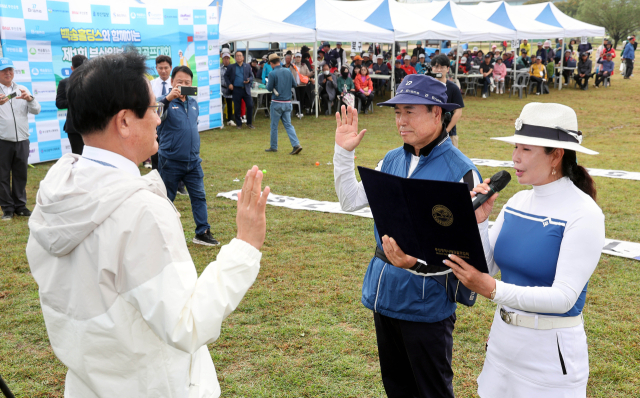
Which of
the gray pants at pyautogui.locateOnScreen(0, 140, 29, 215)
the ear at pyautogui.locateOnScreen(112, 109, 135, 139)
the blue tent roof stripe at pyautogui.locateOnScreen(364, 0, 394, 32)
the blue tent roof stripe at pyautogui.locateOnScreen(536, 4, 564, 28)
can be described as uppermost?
the blue tent roof stripe at pyautogui.locateOnScreen(536, 4, 564, 28)

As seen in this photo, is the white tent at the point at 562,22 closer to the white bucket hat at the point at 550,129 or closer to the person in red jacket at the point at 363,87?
the person in red jacket at the point at 363,87

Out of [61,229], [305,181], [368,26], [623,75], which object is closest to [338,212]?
[305,181]

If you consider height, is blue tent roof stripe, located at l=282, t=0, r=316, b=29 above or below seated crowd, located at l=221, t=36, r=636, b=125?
above

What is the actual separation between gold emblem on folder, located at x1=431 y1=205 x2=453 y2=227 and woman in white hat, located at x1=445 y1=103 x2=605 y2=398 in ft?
0.55

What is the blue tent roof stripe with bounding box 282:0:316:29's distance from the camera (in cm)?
1639

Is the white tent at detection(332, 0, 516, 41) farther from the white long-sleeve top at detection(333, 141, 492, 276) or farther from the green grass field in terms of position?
the white long-sleeve top at detection(333, 141, 492, 276)

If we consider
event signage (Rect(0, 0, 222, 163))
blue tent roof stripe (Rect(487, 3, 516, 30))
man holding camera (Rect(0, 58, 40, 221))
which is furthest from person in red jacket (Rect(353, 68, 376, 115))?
man holding camera (Rect(0, 58, 40, 221))

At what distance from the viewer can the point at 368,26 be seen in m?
17.4

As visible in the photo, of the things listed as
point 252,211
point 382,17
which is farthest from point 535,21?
point 252,211

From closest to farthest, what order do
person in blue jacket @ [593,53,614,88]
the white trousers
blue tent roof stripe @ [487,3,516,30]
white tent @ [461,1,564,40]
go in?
1. the white trousers
2. white tent @ [461,1,564,40]
3. blue tent roof stripe @ [487,3,516,30]
4. person in blue jacket @ [593,53,614,88]

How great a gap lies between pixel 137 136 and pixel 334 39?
15.8 meters

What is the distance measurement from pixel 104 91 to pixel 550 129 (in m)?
1.66

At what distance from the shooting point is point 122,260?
1.44m

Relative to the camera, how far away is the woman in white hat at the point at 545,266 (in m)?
2.00
